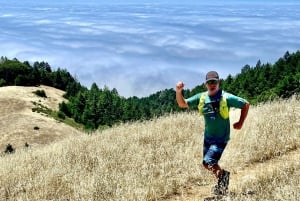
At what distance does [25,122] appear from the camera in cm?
7962

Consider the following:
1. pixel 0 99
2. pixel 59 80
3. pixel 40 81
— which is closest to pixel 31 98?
pixel 0 99

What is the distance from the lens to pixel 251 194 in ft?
18.3

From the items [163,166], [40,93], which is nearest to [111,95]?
[40,93]

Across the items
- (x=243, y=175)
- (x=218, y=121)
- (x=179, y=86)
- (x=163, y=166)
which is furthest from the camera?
(x=163, y=166)

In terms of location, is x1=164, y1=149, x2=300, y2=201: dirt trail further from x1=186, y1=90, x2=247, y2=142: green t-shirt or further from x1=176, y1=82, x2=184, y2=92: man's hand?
x1=176, y1=82, x2=184, y2=92: man's hand

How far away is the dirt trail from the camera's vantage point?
21.0ft

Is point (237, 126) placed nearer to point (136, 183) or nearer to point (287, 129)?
point (136, 183)

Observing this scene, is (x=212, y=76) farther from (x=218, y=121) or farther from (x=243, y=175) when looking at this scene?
(x=243, y=175)

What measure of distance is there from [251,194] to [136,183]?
1.72 metres

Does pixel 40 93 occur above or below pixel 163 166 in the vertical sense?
below

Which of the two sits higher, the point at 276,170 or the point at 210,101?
the point at 210,101

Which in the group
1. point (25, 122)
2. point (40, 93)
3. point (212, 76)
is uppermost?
point (212, 76)

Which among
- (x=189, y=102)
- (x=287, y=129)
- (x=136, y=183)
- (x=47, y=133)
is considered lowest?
(x=47, y=133)

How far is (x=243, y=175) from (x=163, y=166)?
4.13 ft
